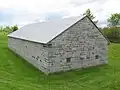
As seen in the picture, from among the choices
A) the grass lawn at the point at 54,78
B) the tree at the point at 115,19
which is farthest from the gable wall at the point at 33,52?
the tree at the point at 115,19

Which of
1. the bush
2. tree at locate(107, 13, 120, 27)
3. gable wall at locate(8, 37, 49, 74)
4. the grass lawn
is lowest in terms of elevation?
the grass lawn

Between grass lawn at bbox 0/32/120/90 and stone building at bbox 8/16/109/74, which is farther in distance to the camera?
stone building at bbox 8/16/109/74

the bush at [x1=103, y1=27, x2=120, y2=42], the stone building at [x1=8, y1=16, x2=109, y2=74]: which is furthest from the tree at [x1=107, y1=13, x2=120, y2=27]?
the stone building at [x1=8, y1=16, x2=109, y2=74]

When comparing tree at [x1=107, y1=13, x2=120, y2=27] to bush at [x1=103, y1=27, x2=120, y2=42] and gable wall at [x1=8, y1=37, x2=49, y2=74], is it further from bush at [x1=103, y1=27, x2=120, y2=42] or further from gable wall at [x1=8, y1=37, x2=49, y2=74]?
gable wall at [x1=8, y1=37, x2=49, y2=74]

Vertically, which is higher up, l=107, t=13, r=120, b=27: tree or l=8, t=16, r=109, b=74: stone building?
l=107, t=13, r=120, b=27: tree

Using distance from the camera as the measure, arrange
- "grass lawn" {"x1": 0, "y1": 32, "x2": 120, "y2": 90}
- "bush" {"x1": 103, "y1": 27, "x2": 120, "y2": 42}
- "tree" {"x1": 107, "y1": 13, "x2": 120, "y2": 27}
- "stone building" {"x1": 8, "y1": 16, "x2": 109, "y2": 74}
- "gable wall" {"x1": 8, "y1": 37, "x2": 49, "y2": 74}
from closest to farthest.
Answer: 1. "grass lawn" {"x1": 0, "y1": 32, "x2": 120, "y2": 90}
2. "stone building" {"x1": 8, "y1": 16, "x2": 109, "y2": 74}
3. "gable wall" {"x1": 8, "y1": 37, "x2": 49, "y2": 74}
4. "bush" {"x1": 103, "y1": 27, "x2": 120, "y2": 42}
5. "tree" {"x1": 107, "y1": 13, "x2": 120, "y2": 27}

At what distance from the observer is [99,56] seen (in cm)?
2862

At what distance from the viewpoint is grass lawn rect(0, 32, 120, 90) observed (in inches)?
743

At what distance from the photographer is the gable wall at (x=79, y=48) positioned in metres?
24.4

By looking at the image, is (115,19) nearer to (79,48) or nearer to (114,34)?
(114,34)

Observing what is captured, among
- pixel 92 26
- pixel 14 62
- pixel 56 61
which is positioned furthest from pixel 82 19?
pixel 14 62

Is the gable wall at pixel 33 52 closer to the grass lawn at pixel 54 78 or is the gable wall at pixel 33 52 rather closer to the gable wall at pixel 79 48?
the grass lawn at pixel 54 78

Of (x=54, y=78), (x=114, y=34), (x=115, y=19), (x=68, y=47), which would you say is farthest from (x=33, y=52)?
(x=115, y=19)

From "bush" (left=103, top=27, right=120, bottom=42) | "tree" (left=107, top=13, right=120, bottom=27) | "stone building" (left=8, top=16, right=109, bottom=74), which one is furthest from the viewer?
"tree" (left=107, top=13, right=120, bottom=27)
